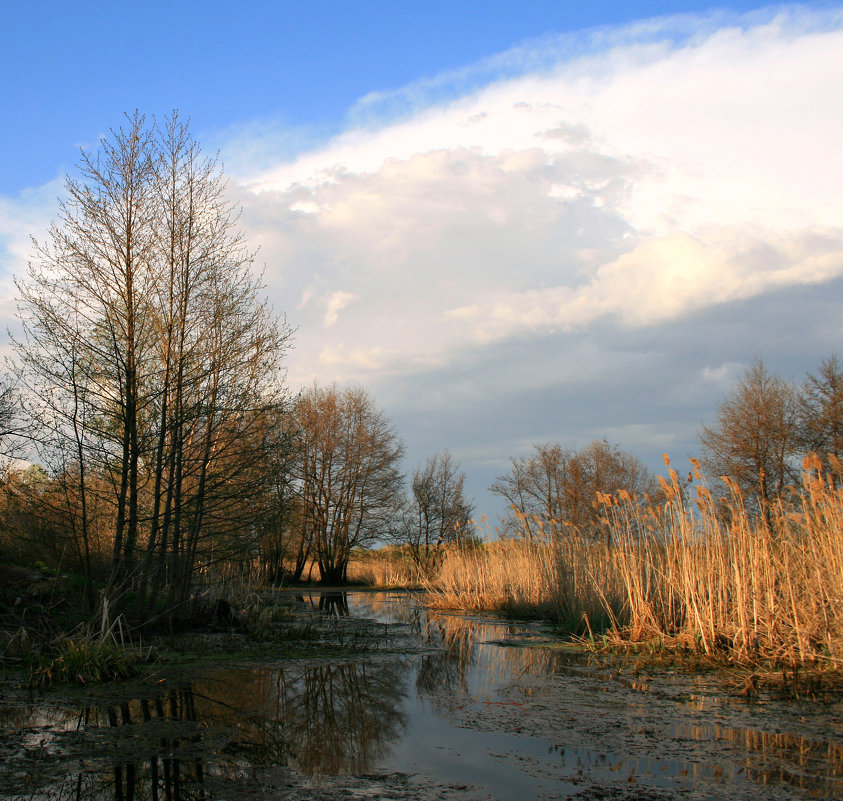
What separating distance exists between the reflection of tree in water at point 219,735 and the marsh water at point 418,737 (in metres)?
0.02

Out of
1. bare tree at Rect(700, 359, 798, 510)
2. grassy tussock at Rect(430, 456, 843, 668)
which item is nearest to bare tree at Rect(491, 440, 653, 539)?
bare tree at Rect(700, 359, 798, 510)

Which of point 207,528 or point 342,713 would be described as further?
point 207,528

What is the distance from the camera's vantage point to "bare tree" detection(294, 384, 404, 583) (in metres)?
34.5

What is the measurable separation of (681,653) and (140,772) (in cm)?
650

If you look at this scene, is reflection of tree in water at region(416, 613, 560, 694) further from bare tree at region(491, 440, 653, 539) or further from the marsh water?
bare tree at region(491, 440, 653, 539)

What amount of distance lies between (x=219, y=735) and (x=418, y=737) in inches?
56.9

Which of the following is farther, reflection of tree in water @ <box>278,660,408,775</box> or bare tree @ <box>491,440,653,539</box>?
bare tree @ <box>491,440,653,539</box>

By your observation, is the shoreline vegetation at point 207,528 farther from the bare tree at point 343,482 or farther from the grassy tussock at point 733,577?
the bare tree at point 343,482

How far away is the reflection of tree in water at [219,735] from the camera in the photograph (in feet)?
12.6

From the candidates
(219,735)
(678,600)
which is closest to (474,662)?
(678,600)

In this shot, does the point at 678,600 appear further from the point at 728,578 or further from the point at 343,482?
the point at 343,482

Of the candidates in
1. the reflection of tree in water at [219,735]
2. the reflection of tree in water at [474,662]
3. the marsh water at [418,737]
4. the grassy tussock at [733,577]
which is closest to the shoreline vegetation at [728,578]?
the grassy tussock at [733,577]

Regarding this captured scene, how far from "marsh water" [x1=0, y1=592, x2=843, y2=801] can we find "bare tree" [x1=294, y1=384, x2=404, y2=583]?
26.6 meters

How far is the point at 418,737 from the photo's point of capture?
5.09 metres
